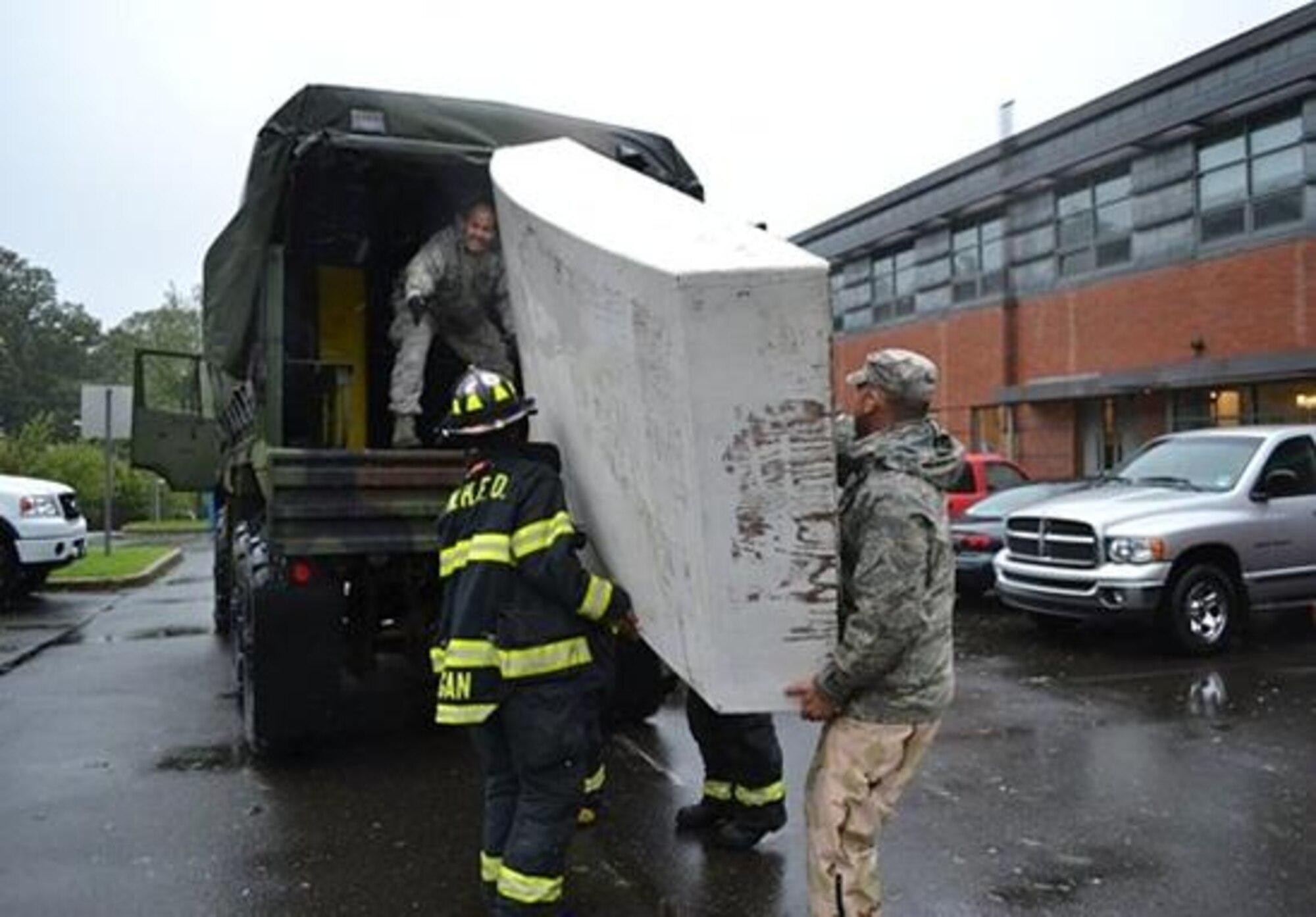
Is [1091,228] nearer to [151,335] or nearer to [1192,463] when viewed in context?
[1192,463]

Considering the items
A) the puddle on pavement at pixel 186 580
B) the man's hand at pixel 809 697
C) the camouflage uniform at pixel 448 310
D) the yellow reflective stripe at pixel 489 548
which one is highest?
the camouflage uniform at pixel 448 310

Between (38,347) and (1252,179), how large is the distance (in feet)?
253

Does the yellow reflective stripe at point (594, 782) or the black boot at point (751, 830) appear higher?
the yellow reflective stripe at point (594, 782)

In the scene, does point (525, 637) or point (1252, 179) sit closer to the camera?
point (525, 637)

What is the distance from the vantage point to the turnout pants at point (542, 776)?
3553 mm

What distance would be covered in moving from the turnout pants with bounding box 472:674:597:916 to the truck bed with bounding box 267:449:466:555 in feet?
6.21

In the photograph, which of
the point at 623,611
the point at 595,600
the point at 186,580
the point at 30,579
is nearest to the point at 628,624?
the point at 623,611

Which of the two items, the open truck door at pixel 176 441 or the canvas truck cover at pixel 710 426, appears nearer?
the canvas truck cover at pixel 710 426

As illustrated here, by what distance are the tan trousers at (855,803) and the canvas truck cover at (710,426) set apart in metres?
0.33

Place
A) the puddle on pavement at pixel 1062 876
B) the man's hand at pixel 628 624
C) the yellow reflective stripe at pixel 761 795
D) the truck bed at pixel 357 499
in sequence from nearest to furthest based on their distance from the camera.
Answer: the man's hand at pixel 628 624 < the puddle on pavement at pixel 1062 876 < the yellow reflective stripe at pixel 761 795 < the truck bed at pixel 357 499

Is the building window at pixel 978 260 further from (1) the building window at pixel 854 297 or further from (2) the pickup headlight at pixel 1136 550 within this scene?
(2) the pickup headlight at pixel 1136 550

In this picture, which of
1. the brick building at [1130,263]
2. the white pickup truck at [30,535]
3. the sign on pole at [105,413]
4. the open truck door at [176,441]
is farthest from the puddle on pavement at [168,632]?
the brick building at [1130,263]

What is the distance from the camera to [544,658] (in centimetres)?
355

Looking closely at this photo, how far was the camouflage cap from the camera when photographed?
10.6 ft
